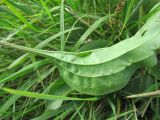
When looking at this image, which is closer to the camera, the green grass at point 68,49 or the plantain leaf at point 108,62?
the plantain leaf at point 108,62

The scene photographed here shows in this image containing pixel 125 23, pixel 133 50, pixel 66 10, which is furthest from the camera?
pixel 66 10

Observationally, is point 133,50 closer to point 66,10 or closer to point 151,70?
point 151,70

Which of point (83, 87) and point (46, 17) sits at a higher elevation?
point (46, 17)

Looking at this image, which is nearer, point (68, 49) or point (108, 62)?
point (108, 62)

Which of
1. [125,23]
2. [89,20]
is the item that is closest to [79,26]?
[89,20]
